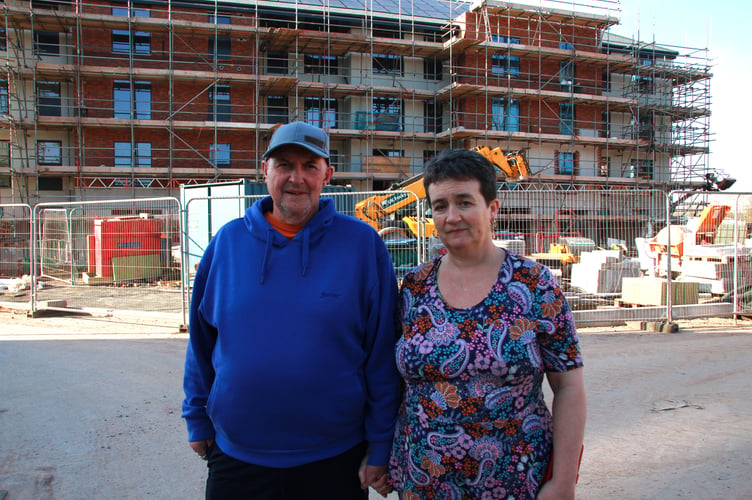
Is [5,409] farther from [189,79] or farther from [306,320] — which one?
[189,79]

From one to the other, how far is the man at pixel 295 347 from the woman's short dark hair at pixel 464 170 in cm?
37

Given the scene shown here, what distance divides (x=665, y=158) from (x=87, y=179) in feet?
110

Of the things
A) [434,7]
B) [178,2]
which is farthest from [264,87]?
[434,7]

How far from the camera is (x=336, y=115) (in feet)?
105

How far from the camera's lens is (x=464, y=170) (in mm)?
1918

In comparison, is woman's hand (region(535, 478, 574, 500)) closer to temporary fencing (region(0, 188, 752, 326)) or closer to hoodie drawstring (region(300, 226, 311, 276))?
hoodie drawstring (region(300, 226, 311, 276))

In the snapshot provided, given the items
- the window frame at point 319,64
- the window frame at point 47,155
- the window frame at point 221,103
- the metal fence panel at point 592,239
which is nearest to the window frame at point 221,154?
the window frame at point 221,103

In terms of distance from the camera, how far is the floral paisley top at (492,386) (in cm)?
174

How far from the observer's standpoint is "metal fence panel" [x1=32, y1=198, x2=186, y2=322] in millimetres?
11711

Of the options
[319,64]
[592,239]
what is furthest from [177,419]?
[319,64]

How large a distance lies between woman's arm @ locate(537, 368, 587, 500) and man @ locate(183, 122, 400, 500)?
1.88ft

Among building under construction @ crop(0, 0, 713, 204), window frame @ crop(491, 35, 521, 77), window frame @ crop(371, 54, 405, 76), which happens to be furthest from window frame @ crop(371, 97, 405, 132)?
window frame @ crop(491, 35, 521, 77)

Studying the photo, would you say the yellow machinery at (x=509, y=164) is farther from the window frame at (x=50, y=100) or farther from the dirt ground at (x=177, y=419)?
the window frame at (x=50, y=100)

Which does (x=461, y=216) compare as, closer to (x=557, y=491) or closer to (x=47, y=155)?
(x=557, y=491)
